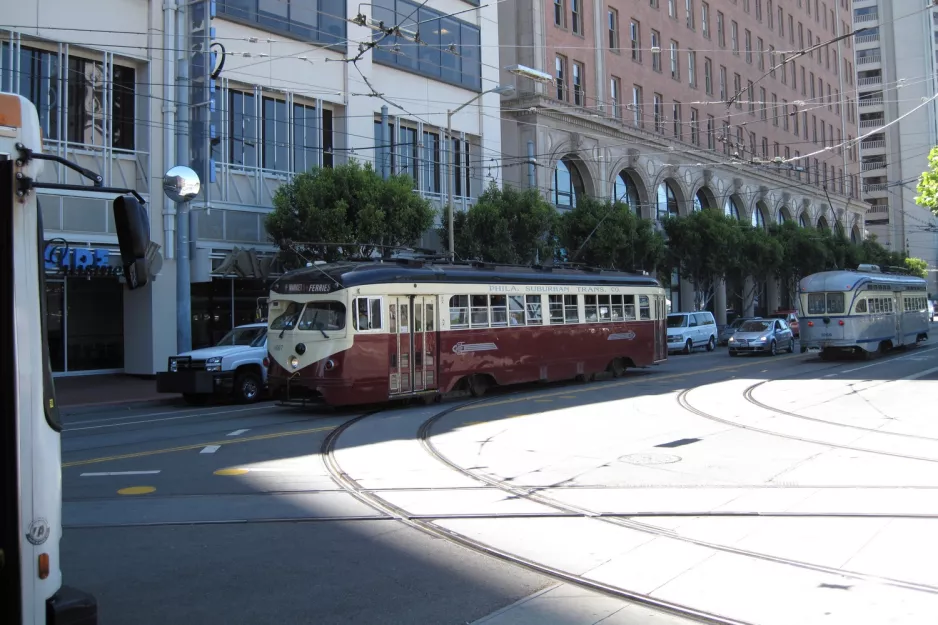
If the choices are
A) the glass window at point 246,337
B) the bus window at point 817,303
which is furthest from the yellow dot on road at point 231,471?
the bus window at point 817,303

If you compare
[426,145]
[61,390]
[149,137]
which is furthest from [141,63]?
[426,145]

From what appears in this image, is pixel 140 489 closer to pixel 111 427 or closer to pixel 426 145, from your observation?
pixel 111 427

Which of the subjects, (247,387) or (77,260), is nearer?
(247,387)

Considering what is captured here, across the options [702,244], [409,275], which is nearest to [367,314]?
[409,275]

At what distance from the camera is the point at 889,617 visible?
17.4 feet

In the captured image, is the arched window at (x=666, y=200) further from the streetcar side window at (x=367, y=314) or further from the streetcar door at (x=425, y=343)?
the streetcar side window at (x=367, y=314)

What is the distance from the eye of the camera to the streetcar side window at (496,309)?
60.9 feet

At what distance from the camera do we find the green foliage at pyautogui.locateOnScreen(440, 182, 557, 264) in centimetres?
2997

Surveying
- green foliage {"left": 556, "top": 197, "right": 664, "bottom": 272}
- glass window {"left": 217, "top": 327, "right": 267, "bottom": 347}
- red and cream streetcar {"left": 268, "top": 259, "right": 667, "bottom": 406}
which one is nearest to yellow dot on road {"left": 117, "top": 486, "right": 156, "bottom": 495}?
red and cream streetcar {"left": 268, "top": 259, "right": 667, "bottom": 406}

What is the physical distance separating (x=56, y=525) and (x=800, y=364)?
27308 mm

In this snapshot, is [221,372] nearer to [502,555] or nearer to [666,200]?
[502,555]

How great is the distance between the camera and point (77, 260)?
72.6ft

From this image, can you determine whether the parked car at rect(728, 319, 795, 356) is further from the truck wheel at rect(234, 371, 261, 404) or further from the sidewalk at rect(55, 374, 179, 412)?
the sidewalk at rect(55, 374, 179, 412)

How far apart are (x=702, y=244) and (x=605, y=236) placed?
10201 mm
